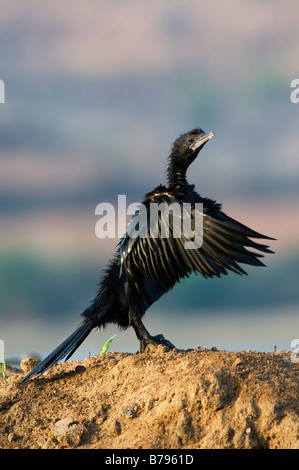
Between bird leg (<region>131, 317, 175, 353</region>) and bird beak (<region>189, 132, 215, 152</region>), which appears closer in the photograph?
bird leg (<region>131, 317, 175, 353</region>)

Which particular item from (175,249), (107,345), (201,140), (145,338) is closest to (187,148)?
(201,140)

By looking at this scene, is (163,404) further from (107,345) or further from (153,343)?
(107,345)

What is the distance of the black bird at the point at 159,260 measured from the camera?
7.25 metres

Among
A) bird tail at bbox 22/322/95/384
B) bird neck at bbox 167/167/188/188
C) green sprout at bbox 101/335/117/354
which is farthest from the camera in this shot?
bird neck at bbox 167/167/188/188

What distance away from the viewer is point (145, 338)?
7906 millimetres

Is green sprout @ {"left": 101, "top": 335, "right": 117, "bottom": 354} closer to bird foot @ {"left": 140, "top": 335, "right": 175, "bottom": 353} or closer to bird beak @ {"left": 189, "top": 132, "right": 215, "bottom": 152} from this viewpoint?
bird foot @ {"left": 140, "top": 335, "right": 175, "bottom": 353}

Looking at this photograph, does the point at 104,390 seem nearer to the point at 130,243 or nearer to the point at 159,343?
the point at 159,343

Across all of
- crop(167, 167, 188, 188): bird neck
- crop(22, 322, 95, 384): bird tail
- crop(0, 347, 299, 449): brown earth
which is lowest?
crop(0, 347, 299, 449): brown earth

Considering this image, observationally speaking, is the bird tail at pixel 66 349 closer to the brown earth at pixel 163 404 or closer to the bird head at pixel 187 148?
the brown earth at pixel 163 404

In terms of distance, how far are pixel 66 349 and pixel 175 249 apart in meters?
1.88

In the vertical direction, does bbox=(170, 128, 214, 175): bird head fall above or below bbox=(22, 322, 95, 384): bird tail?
above

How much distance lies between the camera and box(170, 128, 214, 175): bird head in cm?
885

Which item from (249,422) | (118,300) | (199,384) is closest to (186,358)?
(199,384)

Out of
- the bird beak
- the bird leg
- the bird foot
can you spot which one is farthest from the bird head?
the bird foot
